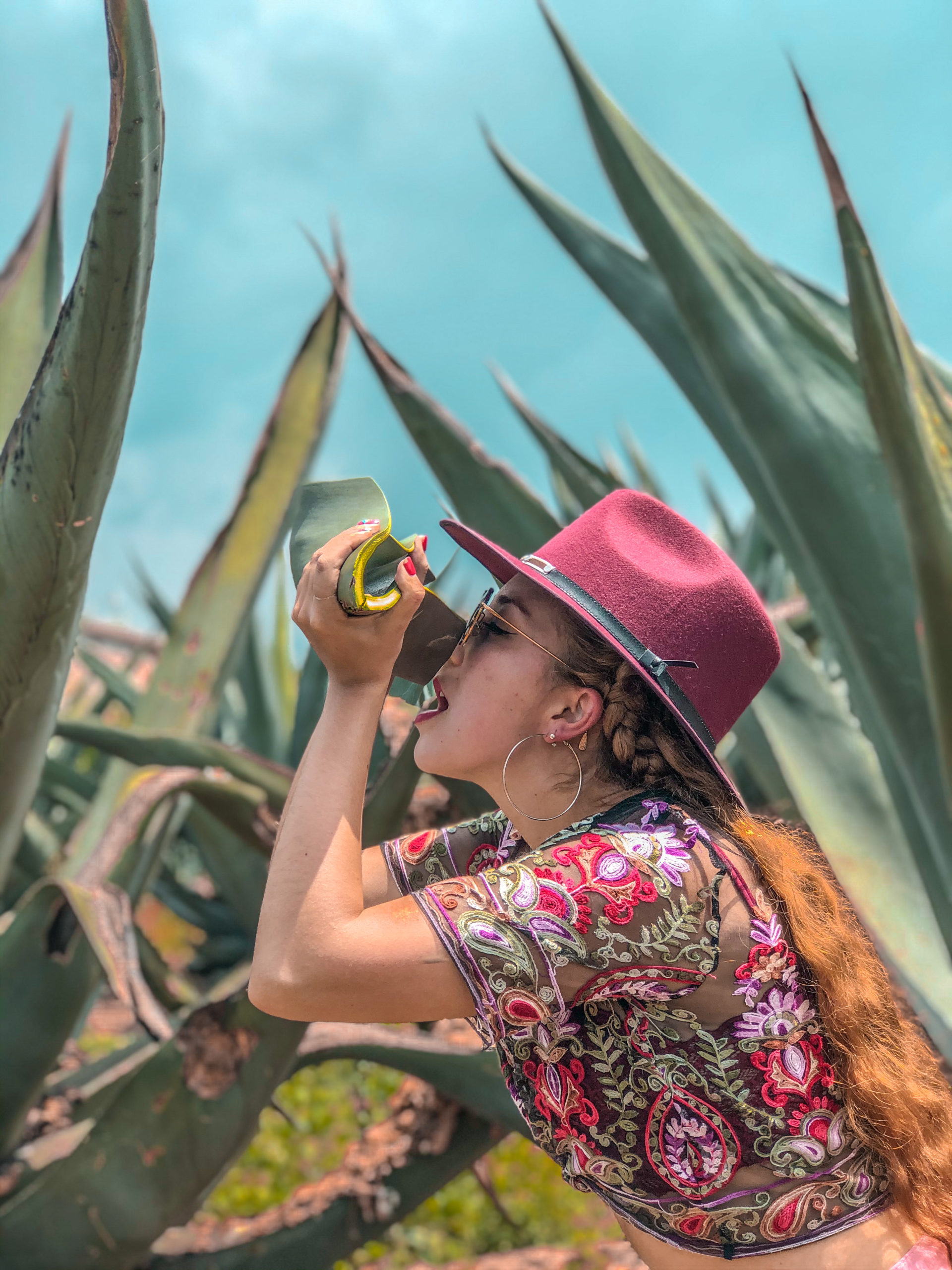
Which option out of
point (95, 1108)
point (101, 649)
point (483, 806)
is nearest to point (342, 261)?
point (483, 806)

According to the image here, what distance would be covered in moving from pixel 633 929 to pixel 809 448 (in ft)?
2.50

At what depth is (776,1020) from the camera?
813 millimetres

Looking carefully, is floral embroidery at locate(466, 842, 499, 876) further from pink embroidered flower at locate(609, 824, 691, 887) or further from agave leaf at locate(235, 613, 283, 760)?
agave leaf at locate(235, 613, 283, 760)

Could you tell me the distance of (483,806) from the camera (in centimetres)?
149

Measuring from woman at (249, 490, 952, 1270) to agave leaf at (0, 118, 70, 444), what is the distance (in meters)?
0.65

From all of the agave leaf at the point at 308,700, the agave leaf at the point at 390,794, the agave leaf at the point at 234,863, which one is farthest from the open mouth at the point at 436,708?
the agave leaf at the point at 234,863

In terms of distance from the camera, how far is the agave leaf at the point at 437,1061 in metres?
1.35

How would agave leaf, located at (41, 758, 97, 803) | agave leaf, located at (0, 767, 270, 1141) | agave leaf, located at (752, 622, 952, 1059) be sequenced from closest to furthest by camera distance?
1. agave leaf, located at (0, 767, 270, 1141)
2. agave leaf, located at (752, 622, 952, 1059)
3. agave leaf, located at (41, 758, 97, 803)

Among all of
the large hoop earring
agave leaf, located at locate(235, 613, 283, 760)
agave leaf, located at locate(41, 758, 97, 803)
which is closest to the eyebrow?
the large hoop earring

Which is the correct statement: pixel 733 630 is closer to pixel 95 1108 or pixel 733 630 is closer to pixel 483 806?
pixel 483 806

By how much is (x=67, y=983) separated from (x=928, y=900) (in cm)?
99

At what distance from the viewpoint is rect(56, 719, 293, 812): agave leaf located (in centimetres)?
136

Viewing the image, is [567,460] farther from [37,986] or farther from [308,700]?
[37,986]

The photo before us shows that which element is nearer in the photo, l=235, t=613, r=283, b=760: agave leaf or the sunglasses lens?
the sunglasses lens
